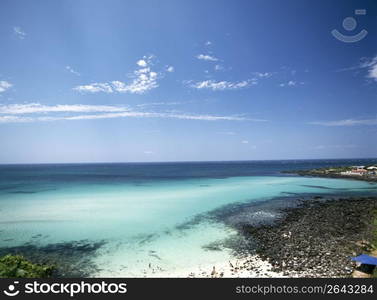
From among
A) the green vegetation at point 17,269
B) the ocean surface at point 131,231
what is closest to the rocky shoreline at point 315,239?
the ocean surface at point 131,231

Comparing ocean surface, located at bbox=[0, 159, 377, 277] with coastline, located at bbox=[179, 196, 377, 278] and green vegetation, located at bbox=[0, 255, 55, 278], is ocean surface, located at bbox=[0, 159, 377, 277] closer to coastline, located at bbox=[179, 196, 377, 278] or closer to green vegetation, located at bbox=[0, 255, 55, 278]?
coastline, located at bbox=[179, 196, 377, 278]

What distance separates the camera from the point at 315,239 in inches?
546

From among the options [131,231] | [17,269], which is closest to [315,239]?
[131,231]

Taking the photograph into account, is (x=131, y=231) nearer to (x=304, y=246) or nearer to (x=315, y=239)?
(x=304, y=246)

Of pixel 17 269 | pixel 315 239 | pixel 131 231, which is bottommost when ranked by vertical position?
pixel 131 231

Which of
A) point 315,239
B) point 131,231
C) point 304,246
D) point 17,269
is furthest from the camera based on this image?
point 131,231

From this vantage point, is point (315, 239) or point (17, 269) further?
point (315, 239)

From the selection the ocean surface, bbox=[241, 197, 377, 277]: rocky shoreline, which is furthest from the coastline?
the ocean surface

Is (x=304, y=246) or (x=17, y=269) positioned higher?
(x=17, y=269)

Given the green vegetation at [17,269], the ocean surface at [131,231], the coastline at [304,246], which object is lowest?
the ocean surface at [131,231]

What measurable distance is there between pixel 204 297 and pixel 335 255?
32.4ft

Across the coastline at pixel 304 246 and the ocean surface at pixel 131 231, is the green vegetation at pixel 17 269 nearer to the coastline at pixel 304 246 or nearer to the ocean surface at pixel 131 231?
the ocean surface at pixel 131 231

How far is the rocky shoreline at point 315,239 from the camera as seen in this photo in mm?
10234

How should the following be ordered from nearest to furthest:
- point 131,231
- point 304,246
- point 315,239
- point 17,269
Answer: point 17,269, point 304,246, point 315,239, point 131,231
